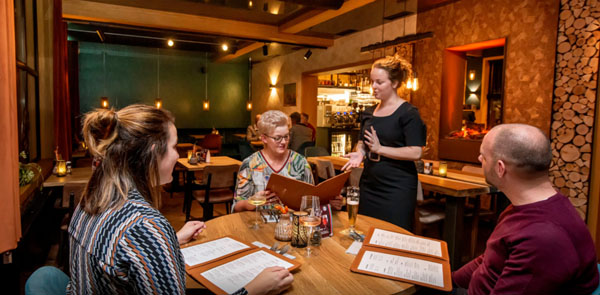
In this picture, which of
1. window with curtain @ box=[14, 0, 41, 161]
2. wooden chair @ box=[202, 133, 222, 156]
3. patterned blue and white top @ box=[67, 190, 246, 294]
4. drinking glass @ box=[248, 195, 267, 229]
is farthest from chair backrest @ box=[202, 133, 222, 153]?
patterned blue and white top @ box=[67, 190, 246, 294]

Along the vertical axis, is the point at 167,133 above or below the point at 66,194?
above

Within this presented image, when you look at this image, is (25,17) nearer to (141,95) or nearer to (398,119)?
(398,119)

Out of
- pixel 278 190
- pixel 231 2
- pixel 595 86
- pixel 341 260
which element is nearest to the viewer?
pixel 341 260

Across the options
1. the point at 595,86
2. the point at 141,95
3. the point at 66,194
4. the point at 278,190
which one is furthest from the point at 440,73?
the point at 141,95

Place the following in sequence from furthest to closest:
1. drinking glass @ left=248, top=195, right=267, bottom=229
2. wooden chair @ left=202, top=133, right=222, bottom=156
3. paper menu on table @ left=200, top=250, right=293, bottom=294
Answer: wooden chair @ left=202, top=133, right=222, bottom=156
drinking glass @ left=248, top=195, right=267, bottom=229
paper menu on table @ left=200, top=250, right=293, bottom=294

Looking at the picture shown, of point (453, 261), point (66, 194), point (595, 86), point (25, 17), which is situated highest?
point (25, 17)

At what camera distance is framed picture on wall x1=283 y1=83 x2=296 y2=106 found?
11.2 m

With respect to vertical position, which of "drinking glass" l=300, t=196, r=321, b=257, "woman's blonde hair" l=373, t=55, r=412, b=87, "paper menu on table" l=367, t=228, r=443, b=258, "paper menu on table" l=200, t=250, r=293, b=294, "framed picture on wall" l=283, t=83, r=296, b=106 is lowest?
"paper menu on table" l=200, t=250, r=293, b=294

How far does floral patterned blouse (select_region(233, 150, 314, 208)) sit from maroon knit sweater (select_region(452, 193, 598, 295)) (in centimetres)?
148

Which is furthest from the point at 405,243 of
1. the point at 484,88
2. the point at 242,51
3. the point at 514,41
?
the point at 242,51

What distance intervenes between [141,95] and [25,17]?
8.04m

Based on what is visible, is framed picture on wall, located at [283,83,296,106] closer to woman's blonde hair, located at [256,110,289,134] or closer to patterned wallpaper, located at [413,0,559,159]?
patterned wallpaper, located at [413,0,559,159]

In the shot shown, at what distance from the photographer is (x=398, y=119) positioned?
8.22 feet

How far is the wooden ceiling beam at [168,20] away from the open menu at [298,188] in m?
6.52
